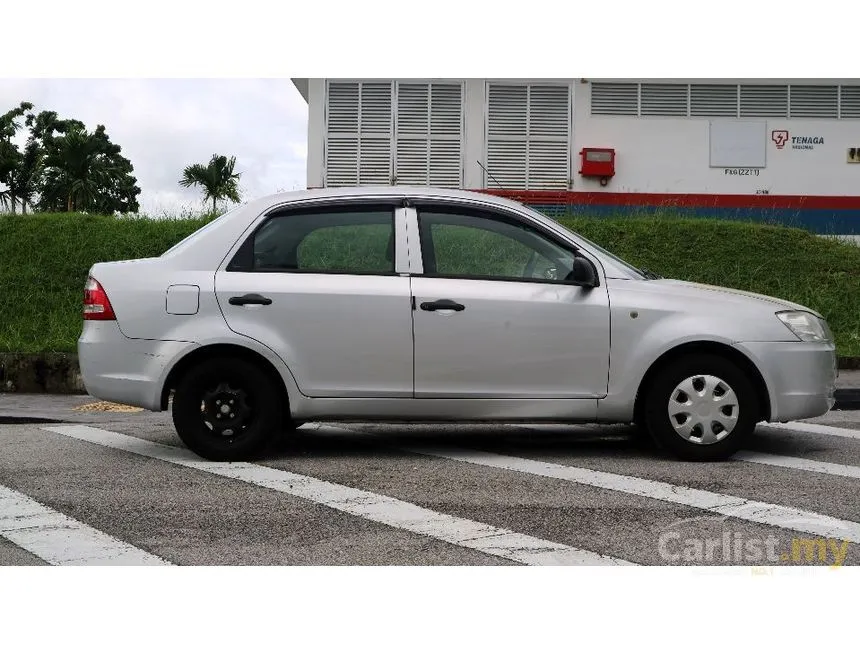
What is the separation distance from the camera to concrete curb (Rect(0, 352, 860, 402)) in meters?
12.3

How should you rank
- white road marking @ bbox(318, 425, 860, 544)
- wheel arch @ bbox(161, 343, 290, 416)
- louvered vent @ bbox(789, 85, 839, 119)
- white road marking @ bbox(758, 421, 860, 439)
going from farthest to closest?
louvered vent @ bbox(789, 85, 839, 119) → white road marking @ bbox(758, 421, 860, 439) → wheel arch @ bbox(161, 343, 290, 416) → white road marking @ bbox(318, 425, 860, 544)

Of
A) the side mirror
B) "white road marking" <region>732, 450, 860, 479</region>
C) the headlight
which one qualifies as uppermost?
the side mirror

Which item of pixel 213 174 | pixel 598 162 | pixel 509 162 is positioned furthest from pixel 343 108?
pixel 213 174

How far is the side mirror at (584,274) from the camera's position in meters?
6.70

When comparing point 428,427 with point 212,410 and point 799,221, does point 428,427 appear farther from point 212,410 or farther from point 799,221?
point 799,221

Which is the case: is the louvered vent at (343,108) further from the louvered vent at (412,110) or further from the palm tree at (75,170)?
the palm tree at (75,170)

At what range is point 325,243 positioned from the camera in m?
6.93

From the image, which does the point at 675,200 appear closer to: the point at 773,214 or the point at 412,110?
the point at 773,214

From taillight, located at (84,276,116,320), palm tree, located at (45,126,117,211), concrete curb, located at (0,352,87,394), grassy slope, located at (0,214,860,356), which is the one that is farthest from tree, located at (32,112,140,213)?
taillight, located at (84,276,116,320)

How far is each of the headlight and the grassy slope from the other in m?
7.38

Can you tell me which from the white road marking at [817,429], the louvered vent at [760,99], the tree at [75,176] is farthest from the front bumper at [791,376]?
the tree at [75,176]

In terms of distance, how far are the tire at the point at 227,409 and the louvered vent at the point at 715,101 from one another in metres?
16.5

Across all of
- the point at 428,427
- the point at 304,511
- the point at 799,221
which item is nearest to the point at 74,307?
the point at 428,427

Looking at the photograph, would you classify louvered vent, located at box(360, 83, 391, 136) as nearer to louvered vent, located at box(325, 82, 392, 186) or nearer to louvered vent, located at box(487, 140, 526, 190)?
louvered vent, located at box(325, 82, 392, 186)
